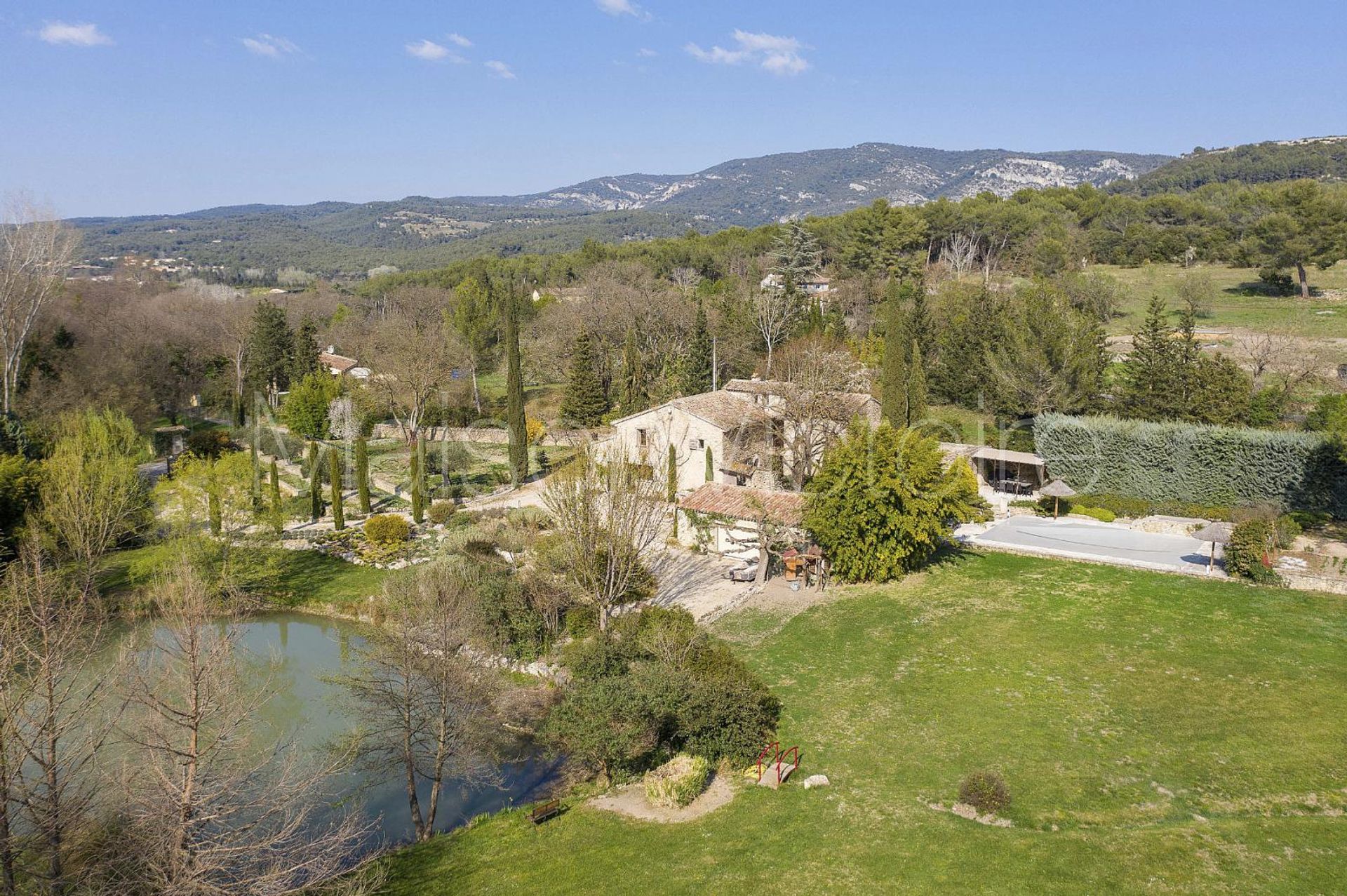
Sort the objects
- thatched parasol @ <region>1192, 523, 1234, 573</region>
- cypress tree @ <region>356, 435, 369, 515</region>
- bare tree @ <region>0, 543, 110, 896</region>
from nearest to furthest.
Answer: bare tree @ <region>0, 543, 110, 896</region> → thatched parasol @ <region>1192, 523, 1234, 573</region> → cypress tree @ <region>356, 435, 369, 515</region>

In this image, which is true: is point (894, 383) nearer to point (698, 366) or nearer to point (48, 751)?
point (698, 366)

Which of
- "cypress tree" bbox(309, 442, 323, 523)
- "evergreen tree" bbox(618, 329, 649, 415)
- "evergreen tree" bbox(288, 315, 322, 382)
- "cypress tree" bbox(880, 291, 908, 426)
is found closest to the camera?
"cypress tree" bbox(309, 442, 323, 523)

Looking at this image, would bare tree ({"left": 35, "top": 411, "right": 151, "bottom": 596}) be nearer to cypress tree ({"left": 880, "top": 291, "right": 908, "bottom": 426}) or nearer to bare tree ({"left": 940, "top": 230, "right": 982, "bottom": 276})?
cypress tree ({"left": 880, "top": 291, "right": 908, "bottom": 426})

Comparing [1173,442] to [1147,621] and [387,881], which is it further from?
[387,881]

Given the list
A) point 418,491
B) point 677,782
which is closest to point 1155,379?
point 677,782

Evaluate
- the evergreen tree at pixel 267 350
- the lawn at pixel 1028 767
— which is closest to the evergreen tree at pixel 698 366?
A: the lawn at pixel 1028 767

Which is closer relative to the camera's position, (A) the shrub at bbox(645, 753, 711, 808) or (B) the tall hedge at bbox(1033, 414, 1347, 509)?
(A) the shrub at bbox(645, 753, 711, 808)

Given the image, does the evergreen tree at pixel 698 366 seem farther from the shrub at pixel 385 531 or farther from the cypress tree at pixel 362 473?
the shrub at pixel 385 531

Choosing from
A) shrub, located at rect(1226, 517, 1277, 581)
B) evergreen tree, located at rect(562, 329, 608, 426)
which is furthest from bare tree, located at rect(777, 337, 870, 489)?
evergreen tree, located at rect(562, 329, 608, 426)
